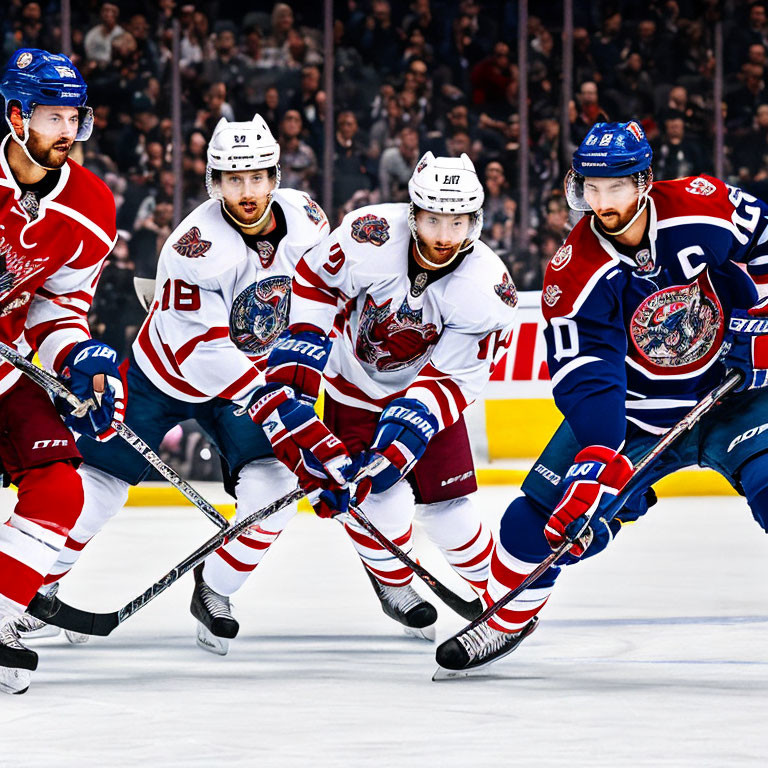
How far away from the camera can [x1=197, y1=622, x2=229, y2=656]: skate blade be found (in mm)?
3615

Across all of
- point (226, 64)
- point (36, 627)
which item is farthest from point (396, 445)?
point (226, 64)

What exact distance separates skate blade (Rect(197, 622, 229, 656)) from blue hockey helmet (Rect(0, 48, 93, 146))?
1.15m

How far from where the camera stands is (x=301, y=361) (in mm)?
3496

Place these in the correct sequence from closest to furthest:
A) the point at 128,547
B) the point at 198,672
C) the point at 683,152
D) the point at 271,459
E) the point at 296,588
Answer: the point at 198,672 < the point at 271,459 < the point at 296,588 < the point at 128,547 < the point at 683,152

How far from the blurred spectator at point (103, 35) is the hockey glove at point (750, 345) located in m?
4.48

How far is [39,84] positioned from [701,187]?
53.5 inches

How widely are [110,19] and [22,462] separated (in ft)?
14.5

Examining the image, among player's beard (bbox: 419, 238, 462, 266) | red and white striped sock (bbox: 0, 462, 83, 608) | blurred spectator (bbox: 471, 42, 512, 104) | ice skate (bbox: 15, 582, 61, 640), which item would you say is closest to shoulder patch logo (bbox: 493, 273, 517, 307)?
player's beard (bbox: 419, 238, 462, 266)

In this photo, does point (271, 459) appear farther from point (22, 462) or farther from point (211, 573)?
point (22, 462)

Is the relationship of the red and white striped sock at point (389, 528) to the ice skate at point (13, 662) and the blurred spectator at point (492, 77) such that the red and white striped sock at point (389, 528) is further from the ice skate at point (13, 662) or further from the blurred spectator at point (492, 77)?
the blurred spectator at point (492, 77)

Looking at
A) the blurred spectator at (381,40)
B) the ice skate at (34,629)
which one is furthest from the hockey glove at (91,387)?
the blurred spectator at (381,40)

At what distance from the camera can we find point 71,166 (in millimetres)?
3289

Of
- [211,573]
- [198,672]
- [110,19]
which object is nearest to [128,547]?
[211,573]

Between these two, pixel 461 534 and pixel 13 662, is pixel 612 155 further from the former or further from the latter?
pixel 13 662
